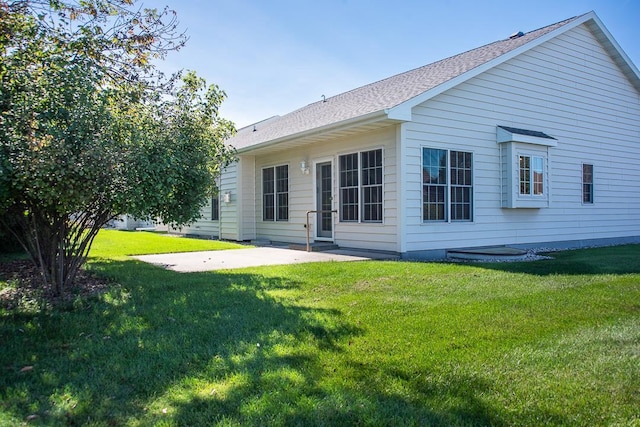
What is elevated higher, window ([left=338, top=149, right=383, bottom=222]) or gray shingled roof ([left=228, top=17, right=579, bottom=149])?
gray shingled roof ([left=228, top=17, right=579, bottom=149])

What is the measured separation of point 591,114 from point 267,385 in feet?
43.1

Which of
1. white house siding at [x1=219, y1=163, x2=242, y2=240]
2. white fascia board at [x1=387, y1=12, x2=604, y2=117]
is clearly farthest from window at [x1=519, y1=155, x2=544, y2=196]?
white house siding at [x1=219, y1=163, x2=242, y2=240]

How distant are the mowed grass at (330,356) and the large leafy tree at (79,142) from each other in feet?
3.28

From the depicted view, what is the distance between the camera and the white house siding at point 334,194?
915 centimetres

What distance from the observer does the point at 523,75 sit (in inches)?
432

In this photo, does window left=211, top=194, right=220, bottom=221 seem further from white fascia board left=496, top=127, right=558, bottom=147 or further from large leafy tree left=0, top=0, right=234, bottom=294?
white fascia board left=496, top=127, right=558, bottom=147

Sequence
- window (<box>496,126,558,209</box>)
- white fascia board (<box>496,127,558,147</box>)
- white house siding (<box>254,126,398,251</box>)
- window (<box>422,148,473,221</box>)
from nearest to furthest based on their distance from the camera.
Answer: white house siding (<box>254,126,398,251</box>)
window (<box>422,148,473,221</box>)
white fascia board (<box>496,127,558,147</box>)
window (<box>496,126,558,209</box>)

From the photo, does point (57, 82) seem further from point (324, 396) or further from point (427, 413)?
point (427, 413)

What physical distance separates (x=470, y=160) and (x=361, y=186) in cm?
254

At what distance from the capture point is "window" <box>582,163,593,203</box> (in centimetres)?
1242

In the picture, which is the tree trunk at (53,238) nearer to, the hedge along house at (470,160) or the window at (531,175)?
the hedge along house at (470,160)

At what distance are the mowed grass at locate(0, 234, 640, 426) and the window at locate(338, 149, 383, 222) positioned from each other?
3.92m

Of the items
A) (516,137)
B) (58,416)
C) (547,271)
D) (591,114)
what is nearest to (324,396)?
(58,416)

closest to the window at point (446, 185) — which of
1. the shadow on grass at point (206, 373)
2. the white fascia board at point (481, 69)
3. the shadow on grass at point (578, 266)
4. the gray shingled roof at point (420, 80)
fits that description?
the white fascia board at point (481, 69)
